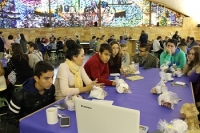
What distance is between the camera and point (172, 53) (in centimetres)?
397

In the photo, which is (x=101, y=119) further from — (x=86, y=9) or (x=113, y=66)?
(x=86, y=9)

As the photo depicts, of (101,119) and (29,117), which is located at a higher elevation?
(101,119)

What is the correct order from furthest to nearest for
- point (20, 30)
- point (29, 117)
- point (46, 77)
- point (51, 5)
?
point (51, 5), point (20, 30), point (46, 77), point (29, 117)

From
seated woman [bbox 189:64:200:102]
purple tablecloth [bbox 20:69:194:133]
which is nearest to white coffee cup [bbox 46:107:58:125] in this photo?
purple tablecloth [bbox 20:69:194:133]

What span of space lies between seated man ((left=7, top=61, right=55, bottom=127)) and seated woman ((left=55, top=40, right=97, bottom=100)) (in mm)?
299

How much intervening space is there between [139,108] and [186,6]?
12.8 m

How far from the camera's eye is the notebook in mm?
1095

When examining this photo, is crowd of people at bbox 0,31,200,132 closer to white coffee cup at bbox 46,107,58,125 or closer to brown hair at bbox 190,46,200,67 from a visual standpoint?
brown hair at bbox 190,46,200,67

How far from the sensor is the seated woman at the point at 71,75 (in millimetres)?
2277

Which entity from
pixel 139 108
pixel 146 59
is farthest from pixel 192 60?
pixel 139 108

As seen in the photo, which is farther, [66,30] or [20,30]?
[66,30]

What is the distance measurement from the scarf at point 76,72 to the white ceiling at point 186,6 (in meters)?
12.0

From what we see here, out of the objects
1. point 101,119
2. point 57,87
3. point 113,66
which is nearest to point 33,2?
point 113,66

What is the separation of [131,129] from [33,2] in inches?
490
